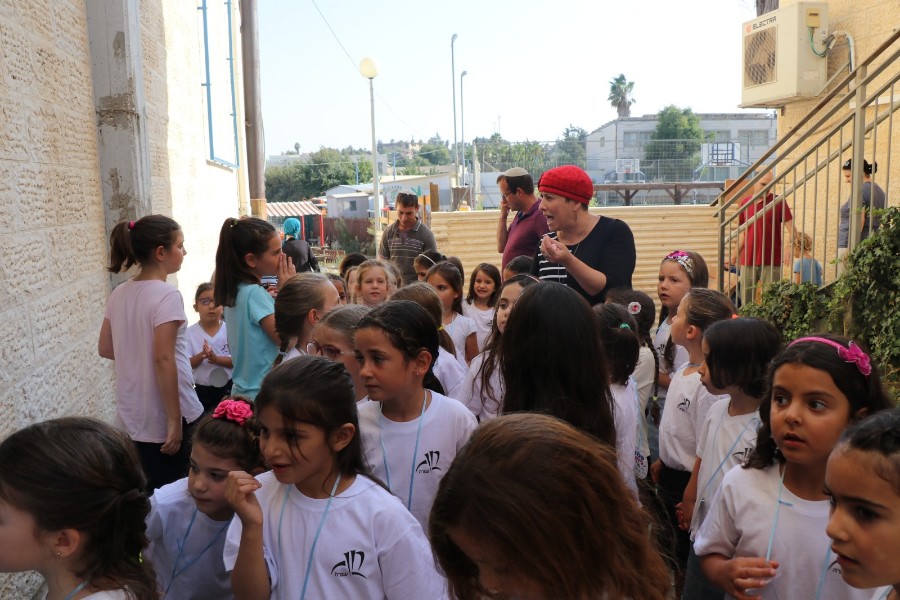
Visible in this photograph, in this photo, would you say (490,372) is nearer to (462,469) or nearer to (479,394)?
(479,394)

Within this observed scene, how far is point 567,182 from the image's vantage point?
Answer: 424 centimetres

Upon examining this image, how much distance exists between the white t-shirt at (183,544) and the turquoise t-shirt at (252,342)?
1344 mm

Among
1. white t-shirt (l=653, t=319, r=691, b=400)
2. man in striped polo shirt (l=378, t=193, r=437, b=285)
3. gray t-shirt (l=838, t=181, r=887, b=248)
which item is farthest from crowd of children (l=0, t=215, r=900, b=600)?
man in striped polo shirt (l=378, t=193, r=437, b=285)

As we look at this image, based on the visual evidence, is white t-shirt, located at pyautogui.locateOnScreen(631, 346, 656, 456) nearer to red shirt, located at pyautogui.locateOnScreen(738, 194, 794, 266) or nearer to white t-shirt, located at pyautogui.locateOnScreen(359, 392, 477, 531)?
white t-shirt, located at pyautogui.locateOnScreen(359, 392, 477, 531)

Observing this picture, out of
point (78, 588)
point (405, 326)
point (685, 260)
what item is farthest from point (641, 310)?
point (78, 588)

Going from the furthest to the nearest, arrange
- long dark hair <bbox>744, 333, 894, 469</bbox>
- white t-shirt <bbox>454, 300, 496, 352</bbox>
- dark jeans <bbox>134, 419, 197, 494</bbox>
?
white t-shirt <bbox>454, 300, 496, 352</bbox> → dark jeans <bbox>134, 419, 197, 494</bbox> → long dark hair <bbox>744, 333, 894, 469</bbox>

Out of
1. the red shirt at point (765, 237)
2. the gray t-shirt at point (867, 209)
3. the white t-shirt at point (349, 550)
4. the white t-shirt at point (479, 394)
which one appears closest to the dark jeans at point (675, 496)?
the white t-shirt at point (479, 394)

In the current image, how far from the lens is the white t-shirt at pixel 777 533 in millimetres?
2162

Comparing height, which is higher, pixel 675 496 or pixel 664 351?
pixel 664 351

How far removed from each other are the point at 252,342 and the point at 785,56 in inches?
381

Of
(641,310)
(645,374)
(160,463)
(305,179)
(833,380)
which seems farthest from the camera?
(305,179)

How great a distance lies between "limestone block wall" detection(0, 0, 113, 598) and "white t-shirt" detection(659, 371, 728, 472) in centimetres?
276

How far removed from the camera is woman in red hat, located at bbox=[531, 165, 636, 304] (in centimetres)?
425

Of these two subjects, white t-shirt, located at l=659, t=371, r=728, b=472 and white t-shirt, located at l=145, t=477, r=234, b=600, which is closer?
white t-shirt, located at l=145, t=477, r=234, b=600
